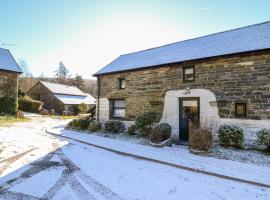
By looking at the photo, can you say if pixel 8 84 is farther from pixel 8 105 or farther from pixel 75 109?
pixel 75 109

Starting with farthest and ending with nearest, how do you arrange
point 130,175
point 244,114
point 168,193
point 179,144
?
point 179,144 < point 244,114 < point 130,175 < point 168,193

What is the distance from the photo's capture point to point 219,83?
10672mm

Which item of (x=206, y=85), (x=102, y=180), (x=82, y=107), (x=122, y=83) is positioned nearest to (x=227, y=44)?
Answer: (x=206, y=85)

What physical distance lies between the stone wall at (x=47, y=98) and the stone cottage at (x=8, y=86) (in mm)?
11213

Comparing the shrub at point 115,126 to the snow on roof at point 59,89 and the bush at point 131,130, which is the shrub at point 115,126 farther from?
the snow on roof at point 59,89

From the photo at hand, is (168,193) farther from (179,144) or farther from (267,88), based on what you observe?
(267,88)

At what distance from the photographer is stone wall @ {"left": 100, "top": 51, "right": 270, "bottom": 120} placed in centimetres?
959

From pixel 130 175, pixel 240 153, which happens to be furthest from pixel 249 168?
pixel 130 175

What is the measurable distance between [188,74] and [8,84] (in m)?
20.1

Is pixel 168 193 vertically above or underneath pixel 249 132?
underneath

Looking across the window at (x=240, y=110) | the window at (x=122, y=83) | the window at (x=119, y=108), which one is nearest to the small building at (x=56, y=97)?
the window at (x=119, y=108)

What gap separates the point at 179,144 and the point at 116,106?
621 centimetres

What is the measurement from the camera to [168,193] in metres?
4.98

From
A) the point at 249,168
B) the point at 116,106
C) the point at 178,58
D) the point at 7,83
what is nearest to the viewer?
the point at 249,168
